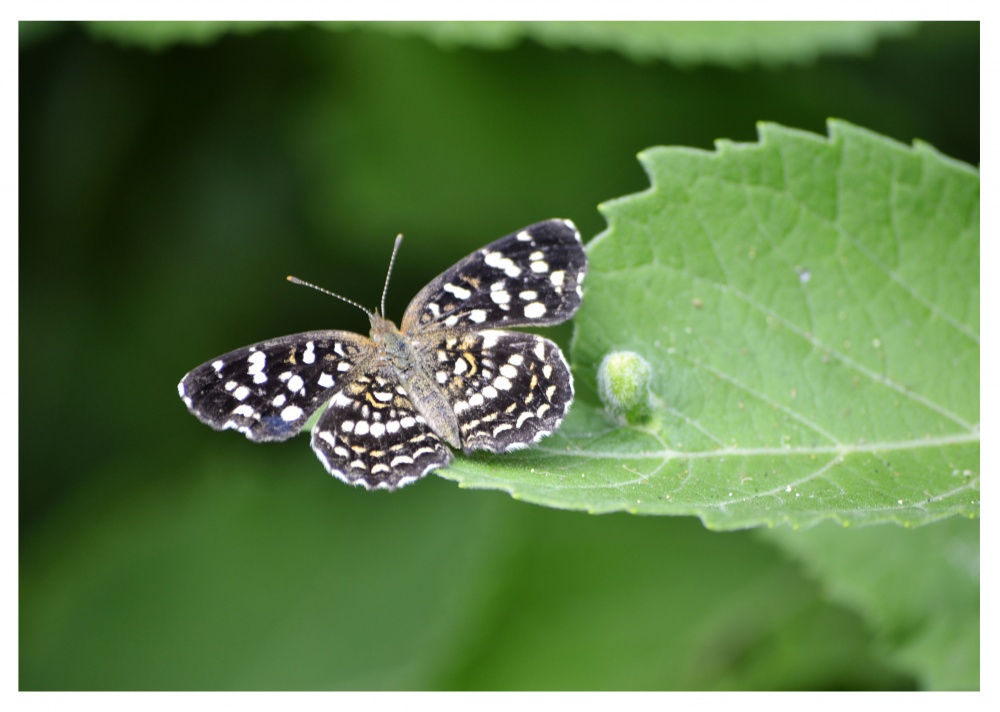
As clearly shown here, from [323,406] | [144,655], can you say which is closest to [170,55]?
→ [323,406]

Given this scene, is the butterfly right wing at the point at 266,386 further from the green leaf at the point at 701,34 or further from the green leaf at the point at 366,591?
the green leaf at the point at 366,591

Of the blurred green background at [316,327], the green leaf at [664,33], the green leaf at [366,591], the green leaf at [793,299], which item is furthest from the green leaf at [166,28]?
the green leaf at [366,591]

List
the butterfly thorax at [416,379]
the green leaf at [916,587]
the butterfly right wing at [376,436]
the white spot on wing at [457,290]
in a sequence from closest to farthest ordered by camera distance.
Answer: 1. the butterfly right wing at [376,436]
2. the butterfly thorax at [416,379]
3. the white spot on wing at [457,290]
4. the green leaf at [916,587]

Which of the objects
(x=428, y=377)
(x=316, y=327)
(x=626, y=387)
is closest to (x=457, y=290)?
(x=428, y=377)

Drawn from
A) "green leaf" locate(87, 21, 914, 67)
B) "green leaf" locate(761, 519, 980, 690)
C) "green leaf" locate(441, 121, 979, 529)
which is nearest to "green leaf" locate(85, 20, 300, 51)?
"green leaf" locate(87, 21, 914, 67)

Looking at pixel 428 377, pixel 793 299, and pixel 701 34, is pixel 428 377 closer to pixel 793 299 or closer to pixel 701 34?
pixel 793 299

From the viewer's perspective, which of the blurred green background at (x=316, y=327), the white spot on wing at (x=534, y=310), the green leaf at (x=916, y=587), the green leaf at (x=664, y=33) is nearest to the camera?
the white spot on wing at (x=534, y=310)

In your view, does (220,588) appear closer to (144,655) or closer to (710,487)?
(144,655)
